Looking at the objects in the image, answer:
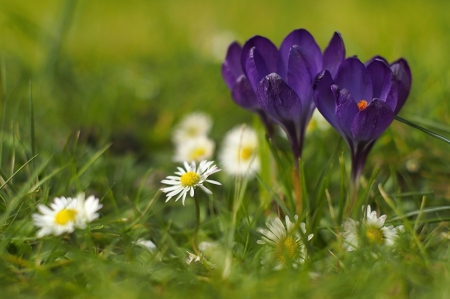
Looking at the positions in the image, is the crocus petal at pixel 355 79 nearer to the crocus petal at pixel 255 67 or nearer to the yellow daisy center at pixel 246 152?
Result: the crocus petal at pixel 255 67

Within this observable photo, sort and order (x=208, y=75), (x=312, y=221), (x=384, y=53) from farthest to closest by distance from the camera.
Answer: (x=208, y=75), (x=384, y=53), (x=312, y=221)

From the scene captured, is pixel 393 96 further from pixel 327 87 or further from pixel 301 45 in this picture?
pixel 301 45

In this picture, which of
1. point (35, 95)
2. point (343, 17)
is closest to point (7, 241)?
point (35, 95)

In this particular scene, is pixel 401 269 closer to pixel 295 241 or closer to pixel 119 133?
pixel 295 241

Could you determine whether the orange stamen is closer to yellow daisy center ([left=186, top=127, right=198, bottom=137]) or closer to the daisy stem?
the daisy stem

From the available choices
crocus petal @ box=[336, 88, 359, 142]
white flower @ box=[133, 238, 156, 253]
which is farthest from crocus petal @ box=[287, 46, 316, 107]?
white flower @ box=[133, 238, 156, 253]

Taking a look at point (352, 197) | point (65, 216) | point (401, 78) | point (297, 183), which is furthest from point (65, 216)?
point (401, 78)
